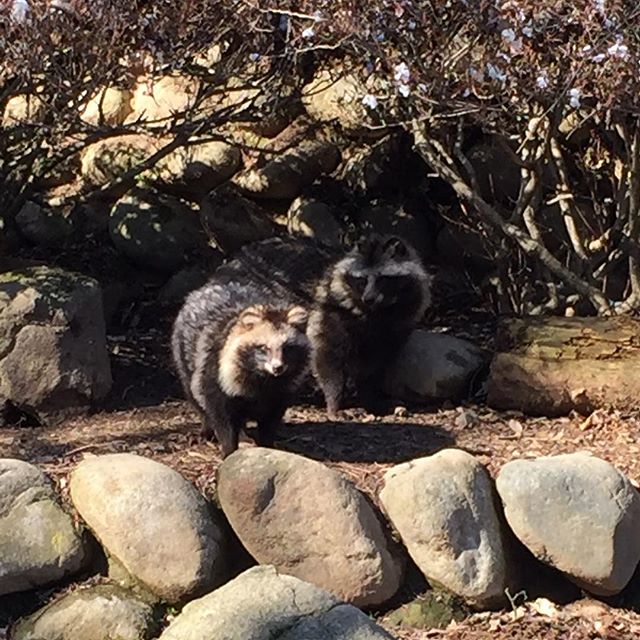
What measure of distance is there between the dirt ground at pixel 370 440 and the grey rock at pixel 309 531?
18 centimetres

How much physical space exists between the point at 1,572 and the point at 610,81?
328 cm

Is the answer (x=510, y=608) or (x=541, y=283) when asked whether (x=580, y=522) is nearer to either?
(x=510, y=608)

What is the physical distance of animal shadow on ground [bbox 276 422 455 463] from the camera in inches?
229

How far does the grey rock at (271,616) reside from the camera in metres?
3.79

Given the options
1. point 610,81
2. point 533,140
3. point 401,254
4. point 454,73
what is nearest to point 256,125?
point 401,254

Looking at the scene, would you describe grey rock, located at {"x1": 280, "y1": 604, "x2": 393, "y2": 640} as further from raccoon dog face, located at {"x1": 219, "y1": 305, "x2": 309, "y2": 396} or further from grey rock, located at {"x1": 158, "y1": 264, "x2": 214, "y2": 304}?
grey rock, located at {"x1": 158, "y1": 264, "x2": 214, "y2": 304}

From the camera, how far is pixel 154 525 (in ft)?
15.8

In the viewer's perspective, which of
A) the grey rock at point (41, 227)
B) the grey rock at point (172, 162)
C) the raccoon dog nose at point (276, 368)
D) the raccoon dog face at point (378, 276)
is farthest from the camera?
the grey rock at point (41, 227)

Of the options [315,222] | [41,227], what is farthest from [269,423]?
[41,227]

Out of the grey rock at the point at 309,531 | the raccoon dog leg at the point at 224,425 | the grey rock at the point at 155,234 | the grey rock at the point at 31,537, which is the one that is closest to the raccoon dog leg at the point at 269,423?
the raccoon dog leg at the point at 224,425

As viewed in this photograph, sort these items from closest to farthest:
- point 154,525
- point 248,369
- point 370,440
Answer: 1. point 154,525
2. point 248,369
3. point 370,440

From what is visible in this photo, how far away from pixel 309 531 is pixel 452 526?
60 centimetres

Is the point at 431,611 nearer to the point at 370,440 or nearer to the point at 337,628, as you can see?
the point at 337,628

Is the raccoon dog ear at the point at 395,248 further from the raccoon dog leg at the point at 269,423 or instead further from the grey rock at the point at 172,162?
the grey rock at the point at 172,162
